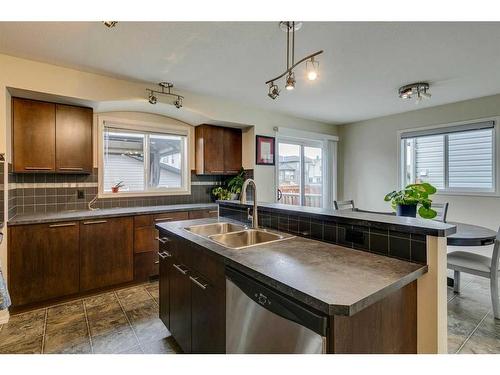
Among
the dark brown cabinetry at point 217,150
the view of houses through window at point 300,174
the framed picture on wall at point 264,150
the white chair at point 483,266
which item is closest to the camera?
the white chair at point 483,266

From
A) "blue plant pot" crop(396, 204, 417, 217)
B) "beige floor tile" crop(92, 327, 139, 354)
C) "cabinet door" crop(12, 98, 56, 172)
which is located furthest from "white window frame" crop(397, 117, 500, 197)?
"cabinet door" crop(12, 98, 56, 172)

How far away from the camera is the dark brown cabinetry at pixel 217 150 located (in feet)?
13.2

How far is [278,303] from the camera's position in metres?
1.08

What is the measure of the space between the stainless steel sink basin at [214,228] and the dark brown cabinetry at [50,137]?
174cm

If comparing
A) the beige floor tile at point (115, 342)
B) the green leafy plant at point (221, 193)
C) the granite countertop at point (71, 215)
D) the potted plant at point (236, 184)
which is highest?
the potted plant at point (236, 184)

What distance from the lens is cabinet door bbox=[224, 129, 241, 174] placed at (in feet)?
13.9

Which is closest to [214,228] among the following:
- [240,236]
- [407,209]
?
[240,236]

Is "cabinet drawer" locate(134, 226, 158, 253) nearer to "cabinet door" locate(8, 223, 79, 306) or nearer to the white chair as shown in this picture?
"cabinet door" locate(8, 223, 79, 306)

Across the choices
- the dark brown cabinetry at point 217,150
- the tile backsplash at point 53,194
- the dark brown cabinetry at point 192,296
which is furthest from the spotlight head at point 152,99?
the dark brown cabinetry at point 192,296

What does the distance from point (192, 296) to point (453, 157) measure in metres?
4.37

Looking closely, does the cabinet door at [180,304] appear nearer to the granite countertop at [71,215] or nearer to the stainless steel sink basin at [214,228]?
the stainless steel sink basin at [214,228]

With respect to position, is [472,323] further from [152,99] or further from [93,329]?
[152,99]

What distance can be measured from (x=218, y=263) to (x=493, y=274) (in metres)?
2.51

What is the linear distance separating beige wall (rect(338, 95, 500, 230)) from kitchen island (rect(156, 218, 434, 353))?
3456 mm
